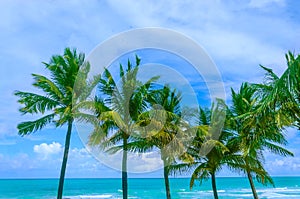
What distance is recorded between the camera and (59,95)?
1278 centimetres

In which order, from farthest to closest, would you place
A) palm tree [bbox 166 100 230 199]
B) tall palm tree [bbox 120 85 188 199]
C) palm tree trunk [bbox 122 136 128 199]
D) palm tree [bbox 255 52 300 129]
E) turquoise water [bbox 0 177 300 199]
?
turquoise water [bbox 0 177 300 199] → palm tree [bbox 166 100 230 199] → tall palm tree [bbox 120 85 188 199] → palm tree trunk [bbox 122 136 128 199] → palm tree [bbox 255 52 300 129]

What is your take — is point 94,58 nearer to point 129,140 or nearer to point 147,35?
point 147,35

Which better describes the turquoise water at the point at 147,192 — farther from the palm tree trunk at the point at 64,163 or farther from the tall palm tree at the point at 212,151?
the palm tree trunk at the point at 64,163

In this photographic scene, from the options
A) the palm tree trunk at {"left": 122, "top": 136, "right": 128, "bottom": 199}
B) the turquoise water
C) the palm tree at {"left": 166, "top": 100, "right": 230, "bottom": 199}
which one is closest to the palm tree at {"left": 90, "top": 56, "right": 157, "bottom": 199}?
the palm tree trunk at {"left": 122, "top": 136, "right": 128, "bottom": 199}

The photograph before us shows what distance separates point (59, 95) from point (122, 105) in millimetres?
2434

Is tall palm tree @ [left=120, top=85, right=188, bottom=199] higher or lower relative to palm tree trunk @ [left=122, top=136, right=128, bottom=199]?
higher

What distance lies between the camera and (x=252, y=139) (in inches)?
382

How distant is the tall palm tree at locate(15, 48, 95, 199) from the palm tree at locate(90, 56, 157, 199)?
1047 millimetres

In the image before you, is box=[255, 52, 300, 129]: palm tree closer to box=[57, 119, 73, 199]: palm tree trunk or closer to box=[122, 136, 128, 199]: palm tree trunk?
box=[122, 136, 128, 199]: palm tree trunk

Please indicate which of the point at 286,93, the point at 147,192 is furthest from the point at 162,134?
the point at 147,192

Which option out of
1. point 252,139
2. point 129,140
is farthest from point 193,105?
point 252,139

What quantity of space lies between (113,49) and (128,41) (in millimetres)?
497

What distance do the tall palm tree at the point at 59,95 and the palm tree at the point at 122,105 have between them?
3.44ft

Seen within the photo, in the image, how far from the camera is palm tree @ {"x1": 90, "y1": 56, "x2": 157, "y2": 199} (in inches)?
474
